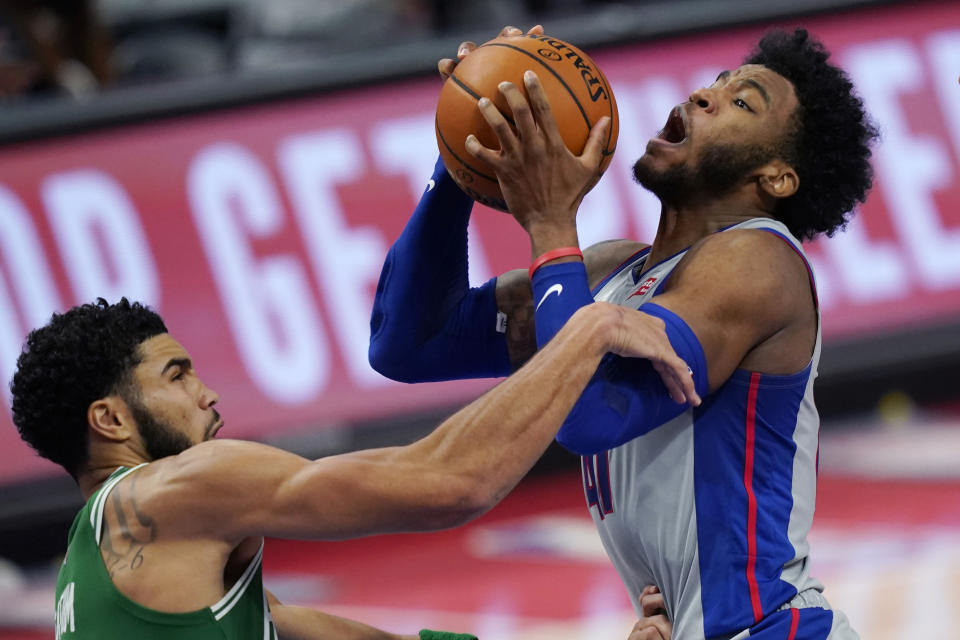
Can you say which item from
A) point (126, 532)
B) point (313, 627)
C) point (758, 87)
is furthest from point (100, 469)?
point (758, 87)

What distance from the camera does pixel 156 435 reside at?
10.6 ft

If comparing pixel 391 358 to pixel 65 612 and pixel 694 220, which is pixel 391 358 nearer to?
pixel 694 220

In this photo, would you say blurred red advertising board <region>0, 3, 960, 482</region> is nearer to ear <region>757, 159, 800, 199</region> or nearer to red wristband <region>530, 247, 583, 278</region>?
ear <region>757, 159, 800, 199</region>

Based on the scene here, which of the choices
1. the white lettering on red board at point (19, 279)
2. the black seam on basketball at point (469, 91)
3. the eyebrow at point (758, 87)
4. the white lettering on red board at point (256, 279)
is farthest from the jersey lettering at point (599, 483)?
the white lettering on red board at point (19, 279)

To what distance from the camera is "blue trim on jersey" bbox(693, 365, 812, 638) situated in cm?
306

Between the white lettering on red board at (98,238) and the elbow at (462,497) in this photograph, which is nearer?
the elbow at (462,497)

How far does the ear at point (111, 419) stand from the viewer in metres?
3.18

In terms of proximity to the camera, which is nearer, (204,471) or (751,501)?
(204,471)

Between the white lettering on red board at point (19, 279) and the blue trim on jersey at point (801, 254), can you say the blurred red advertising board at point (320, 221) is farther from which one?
the blue trim on jersey at point (801, 254)

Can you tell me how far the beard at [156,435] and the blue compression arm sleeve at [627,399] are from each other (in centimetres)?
95

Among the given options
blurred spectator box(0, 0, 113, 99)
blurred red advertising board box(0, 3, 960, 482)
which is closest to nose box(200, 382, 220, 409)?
blurred red advertising board box(0, 3, 960, 482)

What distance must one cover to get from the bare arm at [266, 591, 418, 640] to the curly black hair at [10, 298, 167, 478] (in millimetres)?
626

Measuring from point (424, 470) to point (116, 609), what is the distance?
0.76 m

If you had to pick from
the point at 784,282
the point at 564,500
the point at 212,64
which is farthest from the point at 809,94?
the point at 212,64
